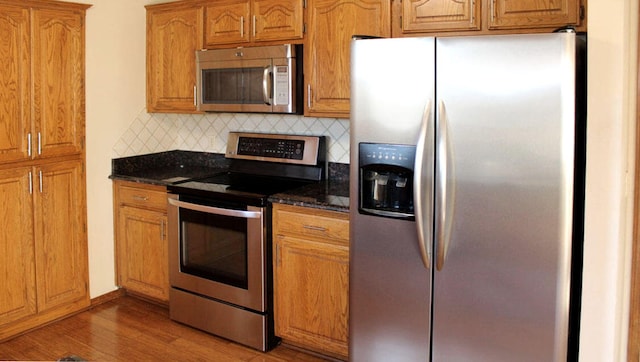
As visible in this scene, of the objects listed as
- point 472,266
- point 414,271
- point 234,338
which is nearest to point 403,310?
point 414,271

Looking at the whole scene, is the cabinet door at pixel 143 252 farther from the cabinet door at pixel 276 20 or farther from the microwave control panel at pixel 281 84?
the cabinet door at pixel 276 20

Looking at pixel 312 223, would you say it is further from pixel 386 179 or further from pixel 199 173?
pixel 199 173

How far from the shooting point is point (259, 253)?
307cm

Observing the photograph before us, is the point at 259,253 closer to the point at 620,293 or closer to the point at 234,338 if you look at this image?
the point at 234,338

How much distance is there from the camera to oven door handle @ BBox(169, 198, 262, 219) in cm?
306

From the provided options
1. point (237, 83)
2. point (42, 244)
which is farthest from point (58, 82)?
point (237, 83)

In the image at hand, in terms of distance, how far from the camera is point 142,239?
372 cm

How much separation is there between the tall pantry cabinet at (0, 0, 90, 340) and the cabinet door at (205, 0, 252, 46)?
802mm

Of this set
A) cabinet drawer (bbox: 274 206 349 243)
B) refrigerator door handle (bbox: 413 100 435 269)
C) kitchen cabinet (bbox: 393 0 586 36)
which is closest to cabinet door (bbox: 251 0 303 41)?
kitchen cabinet (bbox: 393 0 586 36)

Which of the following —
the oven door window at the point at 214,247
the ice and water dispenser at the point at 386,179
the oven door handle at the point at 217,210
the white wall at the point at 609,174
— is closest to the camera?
the white wall at the point at 609,174

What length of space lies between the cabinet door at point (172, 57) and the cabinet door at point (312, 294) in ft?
4.41

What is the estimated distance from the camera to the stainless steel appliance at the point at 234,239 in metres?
3.10

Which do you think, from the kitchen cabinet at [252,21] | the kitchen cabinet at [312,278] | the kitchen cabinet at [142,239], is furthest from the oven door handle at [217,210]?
the kitchen cabinet at [252,21]

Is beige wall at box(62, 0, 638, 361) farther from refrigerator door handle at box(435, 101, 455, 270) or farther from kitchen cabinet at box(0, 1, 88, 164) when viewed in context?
kitchen cabinet at box(0, 1, 88, 164)
